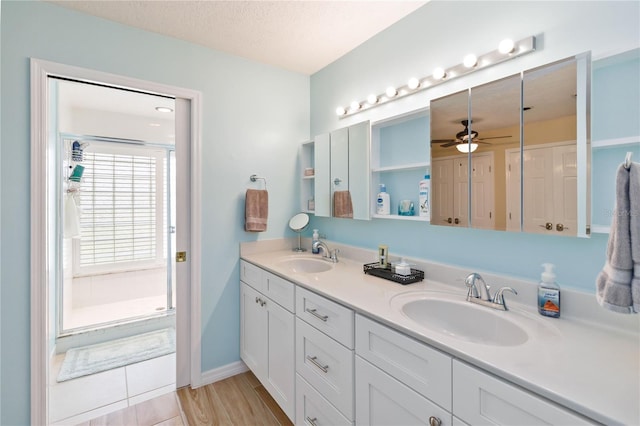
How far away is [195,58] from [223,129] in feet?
1.61

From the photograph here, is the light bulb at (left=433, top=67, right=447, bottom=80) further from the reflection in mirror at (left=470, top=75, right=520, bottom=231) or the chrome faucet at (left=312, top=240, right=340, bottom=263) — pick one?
the chrome faucet at (left=312, top=240, right=340, bottom=263)

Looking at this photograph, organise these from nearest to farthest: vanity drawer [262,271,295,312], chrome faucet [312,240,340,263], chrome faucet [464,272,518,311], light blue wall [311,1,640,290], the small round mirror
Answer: light blue wall [311,1,640,290], chrome faucet [464,272,518,311], vanity drawer [262,271,295,312], chrome faucet [312,240,340,263], the small round mirror

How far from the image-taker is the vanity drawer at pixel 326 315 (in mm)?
1241

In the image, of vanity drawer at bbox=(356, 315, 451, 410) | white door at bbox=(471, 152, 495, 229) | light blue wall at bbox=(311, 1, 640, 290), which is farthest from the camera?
white door at bbox=(471, 152, 495, 229)

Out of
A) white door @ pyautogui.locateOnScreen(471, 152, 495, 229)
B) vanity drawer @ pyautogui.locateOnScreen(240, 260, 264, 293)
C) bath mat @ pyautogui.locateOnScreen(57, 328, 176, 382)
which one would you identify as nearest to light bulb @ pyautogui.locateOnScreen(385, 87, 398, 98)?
white door @ pyautogui.locateOnScreen(471, 152, 495, 229)

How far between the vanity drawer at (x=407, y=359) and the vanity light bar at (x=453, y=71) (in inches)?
48.0

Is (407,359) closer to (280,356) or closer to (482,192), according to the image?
(482,192)

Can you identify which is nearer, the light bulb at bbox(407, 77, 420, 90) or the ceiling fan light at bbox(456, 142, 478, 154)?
the ceiling fan light at bbox(456, 142, 478, 154)

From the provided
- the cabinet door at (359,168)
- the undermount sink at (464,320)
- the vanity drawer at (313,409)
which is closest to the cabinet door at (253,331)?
the vanity drawer at (313,409)

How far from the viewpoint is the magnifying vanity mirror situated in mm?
2406

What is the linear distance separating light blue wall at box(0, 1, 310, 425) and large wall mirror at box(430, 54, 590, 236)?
130cm

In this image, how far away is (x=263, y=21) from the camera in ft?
5.85

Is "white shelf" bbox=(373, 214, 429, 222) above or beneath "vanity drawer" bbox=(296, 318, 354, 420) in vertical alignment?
above

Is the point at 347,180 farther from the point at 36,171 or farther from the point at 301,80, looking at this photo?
the point at 36,171
